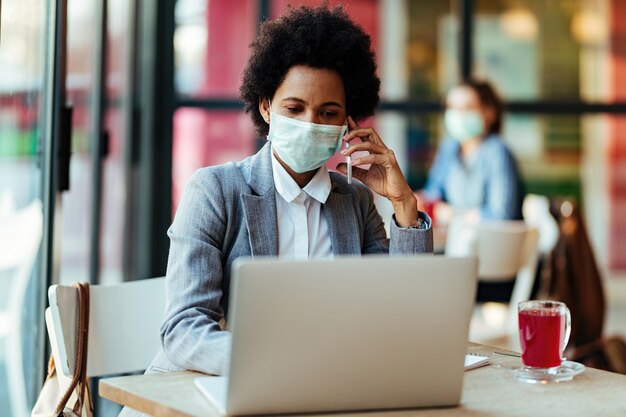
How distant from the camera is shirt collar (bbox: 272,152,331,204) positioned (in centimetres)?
191

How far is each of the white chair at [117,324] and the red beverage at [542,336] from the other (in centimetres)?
76

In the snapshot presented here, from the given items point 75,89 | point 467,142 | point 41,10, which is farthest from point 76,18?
point 467,142

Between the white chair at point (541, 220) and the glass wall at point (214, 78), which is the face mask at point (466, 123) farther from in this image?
the glass wall at point (214, 78)

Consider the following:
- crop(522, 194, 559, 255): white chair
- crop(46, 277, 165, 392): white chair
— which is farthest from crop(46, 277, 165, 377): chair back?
crop(522, 194, 559, 255): white chair

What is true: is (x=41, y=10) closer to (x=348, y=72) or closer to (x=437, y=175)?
(x=348, y=72)

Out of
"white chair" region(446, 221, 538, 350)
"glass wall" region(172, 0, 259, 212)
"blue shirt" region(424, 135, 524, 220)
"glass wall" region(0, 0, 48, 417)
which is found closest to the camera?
"glass wall" region(0, 0, 48, 417)

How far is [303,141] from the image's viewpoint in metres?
1.87

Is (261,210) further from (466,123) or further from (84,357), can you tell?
(466,123)

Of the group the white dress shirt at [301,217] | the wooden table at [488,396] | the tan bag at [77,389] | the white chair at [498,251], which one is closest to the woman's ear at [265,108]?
the white dress shirt at [301,217]

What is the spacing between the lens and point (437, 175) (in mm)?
5000

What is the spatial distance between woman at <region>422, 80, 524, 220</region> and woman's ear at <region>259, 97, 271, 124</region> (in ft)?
9.04

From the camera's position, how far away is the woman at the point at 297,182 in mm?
1788

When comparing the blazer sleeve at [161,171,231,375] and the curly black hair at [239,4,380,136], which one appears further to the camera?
the curly black hair at [239,4,380,136]

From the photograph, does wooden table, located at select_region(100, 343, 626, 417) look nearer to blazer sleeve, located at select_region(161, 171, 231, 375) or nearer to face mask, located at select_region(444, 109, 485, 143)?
blazer sleeve, located at select_region(161, 171, 231, 375)
